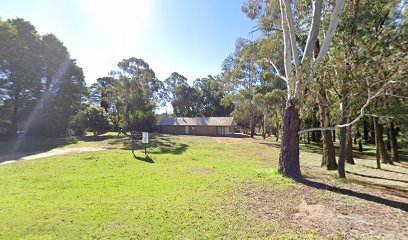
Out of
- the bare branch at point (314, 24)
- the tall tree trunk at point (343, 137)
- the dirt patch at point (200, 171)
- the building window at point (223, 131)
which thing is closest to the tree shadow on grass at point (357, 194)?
the tall tree trunk at point (343, 137)

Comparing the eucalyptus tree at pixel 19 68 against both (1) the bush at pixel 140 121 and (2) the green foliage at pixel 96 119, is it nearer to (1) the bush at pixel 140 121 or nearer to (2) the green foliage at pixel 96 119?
(2) the green foliage at pixel 96 119

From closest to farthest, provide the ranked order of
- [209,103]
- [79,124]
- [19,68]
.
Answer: [19,68]
[79,124]
[209,103]

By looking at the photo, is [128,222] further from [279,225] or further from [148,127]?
[148,127]

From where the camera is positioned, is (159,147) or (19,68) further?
(19,68)

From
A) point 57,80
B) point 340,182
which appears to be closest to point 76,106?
point 57,80

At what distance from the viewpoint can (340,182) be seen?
30.4ft

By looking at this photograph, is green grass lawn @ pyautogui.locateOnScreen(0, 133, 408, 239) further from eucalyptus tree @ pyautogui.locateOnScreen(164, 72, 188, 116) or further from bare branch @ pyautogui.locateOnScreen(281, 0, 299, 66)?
eucalyptus tree @ pyautogui.locateOnScreen(164, 72, 188, 116)

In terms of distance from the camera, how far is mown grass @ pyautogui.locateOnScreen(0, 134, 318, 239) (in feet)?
15.3

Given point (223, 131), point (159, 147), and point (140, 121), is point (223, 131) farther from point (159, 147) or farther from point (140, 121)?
point (159, 147)

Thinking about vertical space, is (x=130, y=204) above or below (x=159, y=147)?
below

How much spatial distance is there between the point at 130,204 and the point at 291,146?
7.36 metres

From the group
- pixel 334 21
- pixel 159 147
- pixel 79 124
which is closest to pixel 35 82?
pixel 79 124

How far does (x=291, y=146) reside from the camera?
9672mm

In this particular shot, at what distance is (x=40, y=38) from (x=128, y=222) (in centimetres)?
3628
